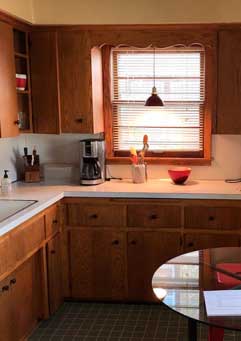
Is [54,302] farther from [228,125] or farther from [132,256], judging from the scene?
[228,125]

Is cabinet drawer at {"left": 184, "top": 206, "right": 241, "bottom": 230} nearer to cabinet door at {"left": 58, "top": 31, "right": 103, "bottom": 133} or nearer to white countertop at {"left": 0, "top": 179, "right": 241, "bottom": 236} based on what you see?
white countertop at {"left": 0, "top": 179, "right": 241, "bottom": 236}

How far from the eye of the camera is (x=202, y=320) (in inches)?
73.0

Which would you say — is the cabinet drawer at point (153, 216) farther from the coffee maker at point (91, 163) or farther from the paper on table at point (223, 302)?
the paper on table at point (223, 302)

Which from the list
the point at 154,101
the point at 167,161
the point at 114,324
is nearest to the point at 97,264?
the point at 114,324

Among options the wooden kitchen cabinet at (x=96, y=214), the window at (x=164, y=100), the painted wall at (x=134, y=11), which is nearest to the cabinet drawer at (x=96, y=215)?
the wooden kitchen cabinet at (x=96, y=214)

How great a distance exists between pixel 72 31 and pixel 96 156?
0.99 meters

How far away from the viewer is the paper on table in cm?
188

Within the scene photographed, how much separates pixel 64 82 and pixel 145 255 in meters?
1.48

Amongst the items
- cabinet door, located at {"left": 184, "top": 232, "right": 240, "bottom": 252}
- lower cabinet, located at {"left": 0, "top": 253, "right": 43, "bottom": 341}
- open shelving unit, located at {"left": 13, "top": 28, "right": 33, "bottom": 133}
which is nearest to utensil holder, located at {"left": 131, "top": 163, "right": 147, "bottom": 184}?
cabinet door, located at {"left": 184, "top": 232, "right": 240, "bottom": 252}

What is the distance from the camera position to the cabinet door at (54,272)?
3354 millimetres

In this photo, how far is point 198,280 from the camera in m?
2.24

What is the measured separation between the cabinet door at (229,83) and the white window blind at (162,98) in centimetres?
30

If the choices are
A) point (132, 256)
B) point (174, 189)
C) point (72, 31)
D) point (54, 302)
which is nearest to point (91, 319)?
point (54, 302)

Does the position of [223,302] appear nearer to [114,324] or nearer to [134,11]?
[114,324]
